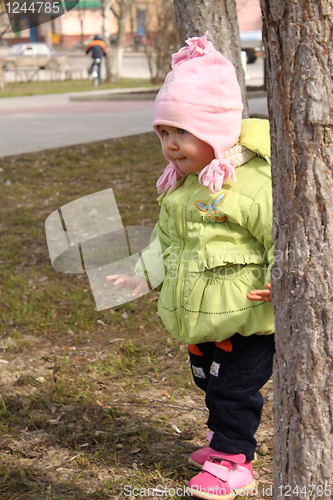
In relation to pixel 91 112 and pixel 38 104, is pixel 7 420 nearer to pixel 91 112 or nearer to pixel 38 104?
pixel 91 112

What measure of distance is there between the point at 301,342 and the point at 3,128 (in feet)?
30.7

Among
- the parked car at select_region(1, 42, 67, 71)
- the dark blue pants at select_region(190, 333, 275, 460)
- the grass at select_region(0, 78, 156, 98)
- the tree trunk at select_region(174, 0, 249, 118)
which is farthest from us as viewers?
the parked car at select_region(1, 42, 67, 71)

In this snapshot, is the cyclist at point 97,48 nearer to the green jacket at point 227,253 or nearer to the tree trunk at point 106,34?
the tree trunk at point 106,34

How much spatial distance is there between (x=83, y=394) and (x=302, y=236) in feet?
5.81

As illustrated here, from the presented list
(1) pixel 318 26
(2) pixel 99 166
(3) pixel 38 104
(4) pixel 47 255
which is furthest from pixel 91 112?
(1) pixel 318 26

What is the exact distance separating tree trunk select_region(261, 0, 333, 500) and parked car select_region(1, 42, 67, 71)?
28764 millimetres

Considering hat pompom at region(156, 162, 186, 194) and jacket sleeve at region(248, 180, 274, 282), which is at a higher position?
hat pompom at region(156, 162, 186, 194)

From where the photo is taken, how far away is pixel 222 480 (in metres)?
2.10

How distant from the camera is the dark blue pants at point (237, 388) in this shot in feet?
6.68

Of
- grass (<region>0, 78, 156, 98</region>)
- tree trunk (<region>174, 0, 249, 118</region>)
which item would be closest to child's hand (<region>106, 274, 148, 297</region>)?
tree trunk (<region>174, 0, 249, 118</region>)

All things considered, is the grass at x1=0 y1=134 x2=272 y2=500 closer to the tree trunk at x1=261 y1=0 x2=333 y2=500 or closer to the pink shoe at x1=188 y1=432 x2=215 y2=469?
the pink shoe at x1=188 y1=432 x2=215 y2=469

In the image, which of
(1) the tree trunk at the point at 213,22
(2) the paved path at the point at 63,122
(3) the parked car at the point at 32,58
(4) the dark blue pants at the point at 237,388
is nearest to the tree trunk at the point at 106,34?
(3) the parked car at the point at 32,58

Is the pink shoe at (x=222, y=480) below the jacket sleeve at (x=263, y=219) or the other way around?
below

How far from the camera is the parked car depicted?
28594mm
